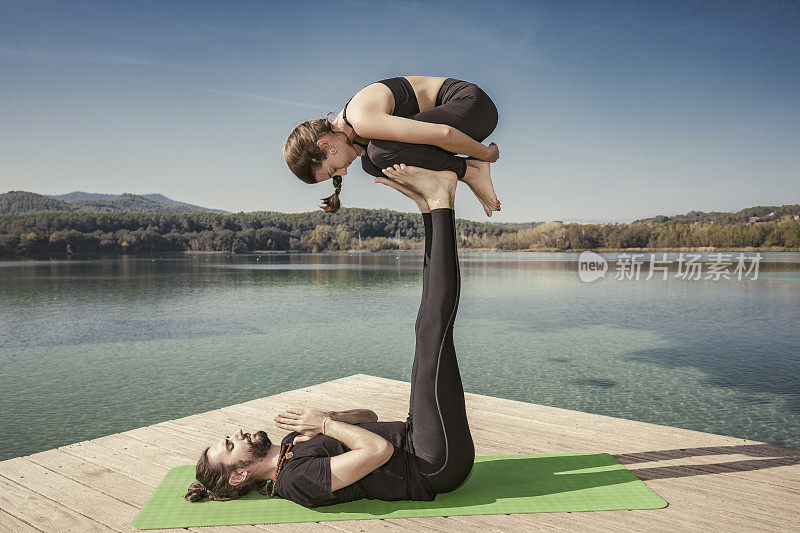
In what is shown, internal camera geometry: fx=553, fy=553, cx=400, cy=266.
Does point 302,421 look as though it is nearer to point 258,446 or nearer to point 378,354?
point 258,446

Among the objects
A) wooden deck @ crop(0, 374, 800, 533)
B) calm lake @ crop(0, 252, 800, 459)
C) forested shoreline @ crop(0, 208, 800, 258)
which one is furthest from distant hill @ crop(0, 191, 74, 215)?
wooden deck @ crop(0, 374, 800, 533)

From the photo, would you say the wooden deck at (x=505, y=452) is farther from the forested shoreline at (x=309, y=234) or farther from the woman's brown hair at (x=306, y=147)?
the forested shoreline at (x=309, y=234)

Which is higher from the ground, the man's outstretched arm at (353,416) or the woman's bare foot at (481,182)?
the woman's bare foot at (481,182)

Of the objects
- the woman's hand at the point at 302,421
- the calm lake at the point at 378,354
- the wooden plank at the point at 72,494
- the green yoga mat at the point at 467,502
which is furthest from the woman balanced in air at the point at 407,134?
the calm lake at the point at 378,354

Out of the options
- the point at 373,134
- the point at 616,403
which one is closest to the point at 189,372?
the point at 616,403

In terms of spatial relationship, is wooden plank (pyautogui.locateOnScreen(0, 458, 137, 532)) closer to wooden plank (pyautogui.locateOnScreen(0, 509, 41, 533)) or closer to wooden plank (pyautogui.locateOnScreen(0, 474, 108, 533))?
wooden plank (pyautogui.locateOnScreen(0, 474, 108, 533))

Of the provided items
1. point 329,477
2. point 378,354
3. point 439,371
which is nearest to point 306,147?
point 439,371

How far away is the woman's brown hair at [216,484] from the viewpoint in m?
2.62

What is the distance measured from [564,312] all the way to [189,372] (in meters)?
13.3

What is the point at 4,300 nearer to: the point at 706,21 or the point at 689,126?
the point at 706,21

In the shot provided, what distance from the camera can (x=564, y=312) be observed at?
19.8 m

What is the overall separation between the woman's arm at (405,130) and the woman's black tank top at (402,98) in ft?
0.43

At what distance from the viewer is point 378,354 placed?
13016 millimetres

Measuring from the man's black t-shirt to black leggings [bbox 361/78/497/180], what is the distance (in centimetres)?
130
